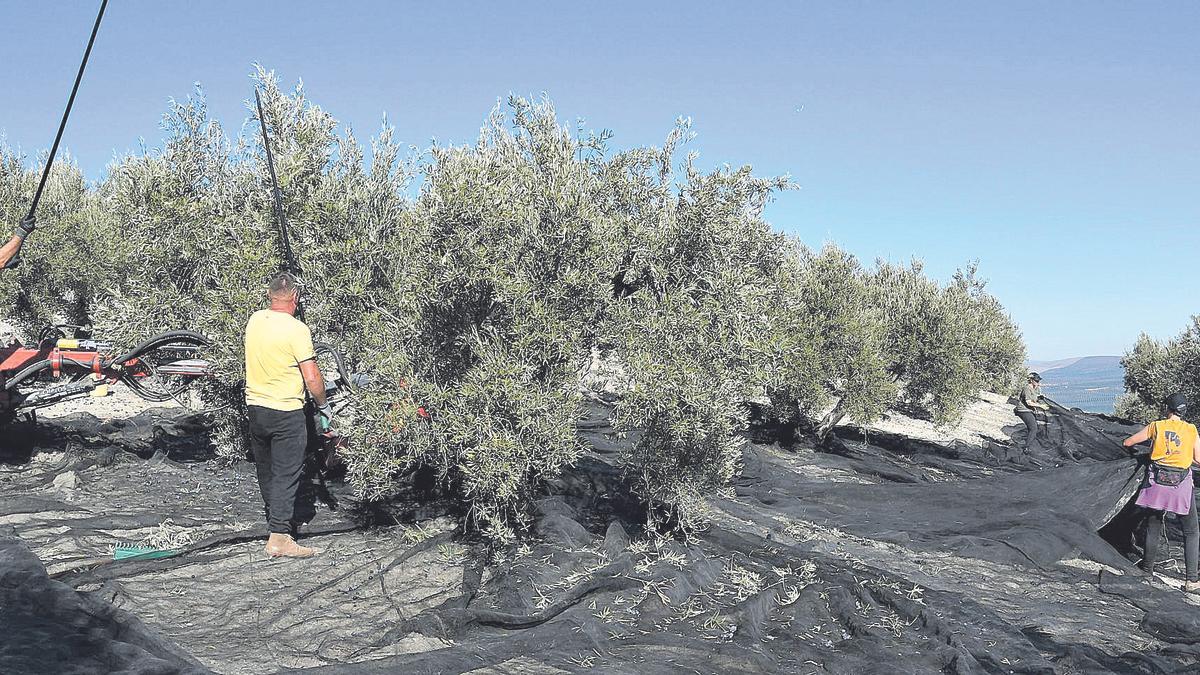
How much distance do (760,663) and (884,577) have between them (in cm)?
224

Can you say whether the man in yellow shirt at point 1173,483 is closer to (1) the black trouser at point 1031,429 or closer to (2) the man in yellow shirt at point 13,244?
(1) the black trouser at point 1031,429

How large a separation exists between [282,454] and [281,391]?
0.46 meters

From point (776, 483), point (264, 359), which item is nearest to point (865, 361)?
point (776, 483)

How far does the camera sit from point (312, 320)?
687 centimetres

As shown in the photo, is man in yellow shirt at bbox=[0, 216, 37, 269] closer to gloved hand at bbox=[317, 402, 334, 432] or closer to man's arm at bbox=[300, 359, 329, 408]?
gloved hand at bbox=[317, 402, 334, 432]

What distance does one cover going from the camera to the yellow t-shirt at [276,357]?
543 centimetres

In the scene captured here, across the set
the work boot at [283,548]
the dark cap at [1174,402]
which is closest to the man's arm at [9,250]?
the work boot at [283,548]

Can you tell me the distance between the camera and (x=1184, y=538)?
749 centimetres

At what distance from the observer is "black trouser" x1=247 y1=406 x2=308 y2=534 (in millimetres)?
5551

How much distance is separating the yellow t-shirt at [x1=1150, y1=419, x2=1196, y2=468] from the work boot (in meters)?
7.81

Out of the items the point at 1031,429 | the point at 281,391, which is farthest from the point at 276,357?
the point at 1031,429

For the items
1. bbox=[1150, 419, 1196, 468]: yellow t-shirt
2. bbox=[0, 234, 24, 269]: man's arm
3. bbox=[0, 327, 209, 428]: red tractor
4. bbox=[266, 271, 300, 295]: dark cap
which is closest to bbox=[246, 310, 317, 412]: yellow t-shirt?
bbox=[266, 271, 300, 295]: dark cap

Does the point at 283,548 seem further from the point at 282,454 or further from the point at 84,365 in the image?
the point at 84,365

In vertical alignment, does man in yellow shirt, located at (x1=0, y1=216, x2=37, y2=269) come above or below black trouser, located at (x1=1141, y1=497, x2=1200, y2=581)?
above
